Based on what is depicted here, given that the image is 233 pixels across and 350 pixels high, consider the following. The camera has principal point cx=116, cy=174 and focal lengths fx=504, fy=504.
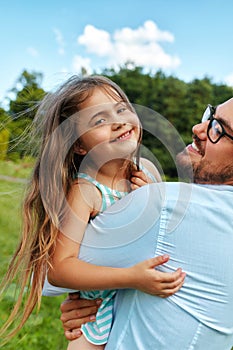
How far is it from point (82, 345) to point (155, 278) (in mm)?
430

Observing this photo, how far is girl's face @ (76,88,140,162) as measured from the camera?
1687mm

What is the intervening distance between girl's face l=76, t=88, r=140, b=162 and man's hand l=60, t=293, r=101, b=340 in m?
0.48

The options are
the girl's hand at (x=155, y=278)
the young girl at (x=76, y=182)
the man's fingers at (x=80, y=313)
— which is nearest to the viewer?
the girl's hand at (x=155, y=278)

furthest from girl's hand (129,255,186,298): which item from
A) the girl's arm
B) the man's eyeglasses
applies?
the man's eyeglasses

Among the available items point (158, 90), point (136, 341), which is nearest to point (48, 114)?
point (136, 341)

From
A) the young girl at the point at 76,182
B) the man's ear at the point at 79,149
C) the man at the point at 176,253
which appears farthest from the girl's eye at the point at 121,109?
the man at the point at 176,253

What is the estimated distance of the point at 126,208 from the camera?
→ 144cm

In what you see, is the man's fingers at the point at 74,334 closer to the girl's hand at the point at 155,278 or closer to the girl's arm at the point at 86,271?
the girl's arm at the point at 86,271

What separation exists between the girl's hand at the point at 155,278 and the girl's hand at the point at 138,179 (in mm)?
359

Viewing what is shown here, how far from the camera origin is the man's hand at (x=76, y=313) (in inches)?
64.9

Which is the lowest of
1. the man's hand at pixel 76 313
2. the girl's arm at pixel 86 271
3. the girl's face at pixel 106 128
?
the man's hand at pixel 76 313

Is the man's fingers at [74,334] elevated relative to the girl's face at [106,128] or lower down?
lower down

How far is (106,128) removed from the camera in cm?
168

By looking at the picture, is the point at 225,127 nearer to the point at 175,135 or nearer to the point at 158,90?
the point at 175,135
